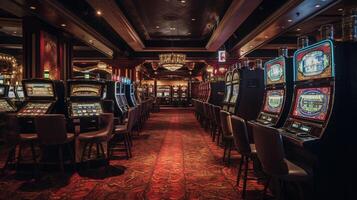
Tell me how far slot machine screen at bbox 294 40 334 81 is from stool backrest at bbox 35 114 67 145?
103 inches

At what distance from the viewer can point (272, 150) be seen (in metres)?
2.19

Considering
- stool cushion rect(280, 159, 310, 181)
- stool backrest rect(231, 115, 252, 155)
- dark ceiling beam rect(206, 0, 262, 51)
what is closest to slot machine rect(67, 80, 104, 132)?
stool backrest rect(231, 115, 252, 155)

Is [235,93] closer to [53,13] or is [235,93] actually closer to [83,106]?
[83,106]

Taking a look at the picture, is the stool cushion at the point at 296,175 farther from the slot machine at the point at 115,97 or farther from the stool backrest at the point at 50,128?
the slot machine at the point at 115,97

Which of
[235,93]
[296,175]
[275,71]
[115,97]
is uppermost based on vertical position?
[275,71]

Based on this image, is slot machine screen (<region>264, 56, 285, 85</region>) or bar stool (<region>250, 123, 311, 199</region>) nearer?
bar stool (<region>250, 123, 311, 199</region>)

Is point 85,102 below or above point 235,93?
below

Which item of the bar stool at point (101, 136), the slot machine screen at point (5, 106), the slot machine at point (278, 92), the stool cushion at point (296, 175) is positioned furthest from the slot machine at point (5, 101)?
the stool cushion at point (296, 175)

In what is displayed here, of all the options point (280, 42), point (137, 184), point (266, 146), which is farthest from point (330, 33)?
point (280, 42)

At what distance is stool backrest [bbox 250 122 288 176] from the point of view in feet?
7.02

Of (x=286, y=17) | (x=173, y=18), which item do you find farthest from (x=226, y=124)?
(x=173, y=18)

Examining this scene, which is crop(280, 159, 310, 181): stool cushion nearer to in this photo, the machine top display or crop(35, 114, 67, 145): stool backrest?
crop(35, 114, 67, 145): stool backrest

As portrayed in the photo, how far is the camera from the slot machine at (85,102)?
4.12 metres

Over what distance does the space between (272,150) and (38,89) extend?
3482 millimetres
